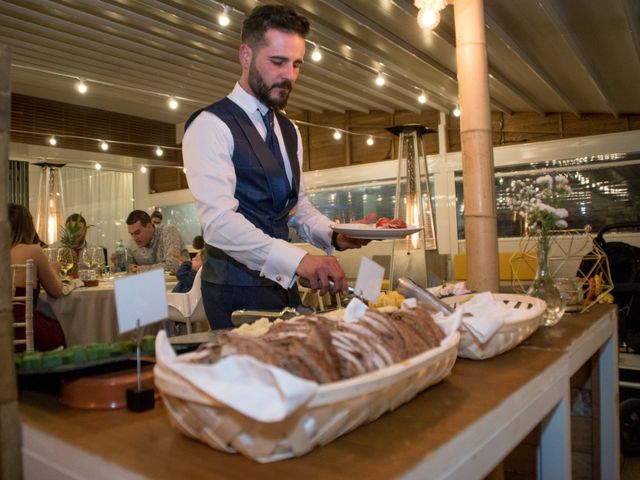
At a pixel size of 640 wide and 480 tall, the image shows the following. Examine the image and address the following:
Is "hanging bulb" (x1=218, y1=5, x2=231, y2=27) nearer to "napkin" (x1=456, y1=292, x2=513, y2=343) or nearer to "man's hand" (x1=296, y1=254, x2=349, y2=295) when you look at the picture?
"man's hand" (x1=296, y1=254, x2=349, y2=295)

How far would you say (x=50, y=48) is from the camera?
Result: 6918mm

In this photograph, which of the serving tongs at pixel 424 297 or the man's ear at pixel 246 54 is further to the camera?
the man's ear at pixel 246 54

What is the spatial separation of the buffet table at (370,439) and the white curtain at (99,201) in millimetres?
13059

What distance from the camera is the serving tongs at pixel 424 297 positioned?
49.3 inches

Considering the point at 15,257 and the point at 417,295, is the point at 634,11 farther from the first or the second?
the point at 15,257

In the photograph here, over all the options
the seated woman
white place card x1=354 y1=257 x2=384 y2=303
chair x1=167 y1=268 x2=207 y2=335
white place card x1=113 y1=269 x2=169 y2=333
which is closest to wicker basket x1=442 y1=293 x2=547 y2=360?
white place card x1=354 y1=257 x2=384 y2=303

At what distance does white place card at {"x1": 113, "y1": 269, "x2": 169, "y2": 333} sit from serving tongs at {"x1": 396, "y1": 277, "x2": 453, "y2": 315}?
598mm

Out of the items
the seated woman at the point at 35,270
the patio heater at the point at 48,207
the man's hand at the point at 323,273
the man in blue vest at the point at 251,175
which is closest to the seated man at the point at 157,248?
the seated woman at the point at 35,270

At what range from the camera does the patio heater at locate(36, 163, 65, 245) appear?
401 inches

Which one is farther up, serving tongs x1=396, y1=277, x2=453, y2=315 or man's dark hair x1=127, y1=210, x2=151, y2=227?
man's dark hair x1=127, y1=210, x2=151, y2=227

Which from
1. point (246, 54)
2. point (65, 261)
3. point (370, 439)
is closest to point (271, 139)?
point (246, 54)

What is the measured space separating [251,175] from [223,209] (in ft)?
0.67

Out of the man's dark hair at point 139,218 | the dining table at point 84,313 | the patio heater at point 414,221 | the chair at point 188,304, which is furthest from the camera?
the patio heater at point 414,221

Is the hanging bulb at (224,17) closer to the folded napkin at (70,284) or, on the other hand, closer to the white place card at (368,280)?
the folded napkin at (70,284)
